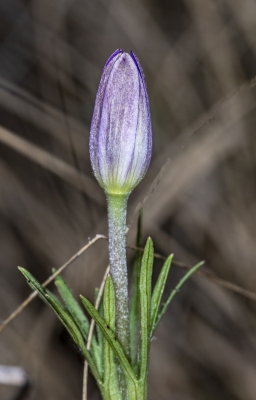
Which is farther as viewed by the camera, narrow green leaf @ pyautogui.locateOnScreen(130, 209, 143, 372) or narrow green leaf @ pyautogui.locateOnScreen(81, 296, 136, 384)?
narrow green leaf @ pyautogui.locateOnScreen(130, 209, 143, 372)

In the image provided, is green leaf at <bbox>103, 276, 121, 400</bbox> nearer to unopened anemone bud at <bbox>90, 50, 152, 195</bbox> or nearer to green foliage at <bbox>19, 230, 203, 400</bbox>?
green foliage at <bbox>19, 230, 203, 400</bbox>

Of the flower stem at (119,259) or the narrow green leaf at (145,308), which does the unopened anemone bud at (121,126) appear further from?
the narrow green leaf at (145,308)

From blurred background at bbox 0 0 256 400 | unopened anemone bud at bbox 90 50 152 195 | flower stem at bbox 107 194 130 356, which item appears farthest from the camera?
blurred background at bbox 0 0 256 400

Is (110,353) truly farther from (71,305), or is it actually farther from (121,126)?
(121,126)

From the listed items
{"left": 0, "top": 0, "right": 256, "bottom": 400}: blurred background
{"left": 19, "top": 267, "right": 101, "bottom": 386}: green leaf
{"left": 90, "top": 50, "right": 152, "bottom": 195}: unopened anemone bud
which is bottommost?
{"left": 19, "top": 267, "right": 101, "bottom": 386}: green leaf

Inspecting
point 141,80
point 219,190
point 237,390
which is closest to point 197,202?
point 219,190

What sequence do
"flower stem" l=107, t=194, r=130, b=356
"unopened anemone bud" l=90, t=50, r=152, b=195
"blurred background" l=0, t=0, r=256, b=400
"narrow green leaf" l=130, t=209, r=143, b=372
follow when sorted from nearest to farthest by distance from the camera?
"unopened anemone bud" l=90, t=50, r=152, b=195 → "flower stem" l=107, t=194, r=130, b=356 → "narrow green leaf" l=130, t=209, r=143, b=372 → "blurred background" l=0, t=0, r=256, b=400

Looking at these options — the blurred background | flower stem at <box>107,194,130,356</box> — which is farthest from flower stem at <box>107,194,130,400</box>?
the blurred background

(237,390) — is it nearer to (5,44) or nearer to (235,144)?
(235,144)
